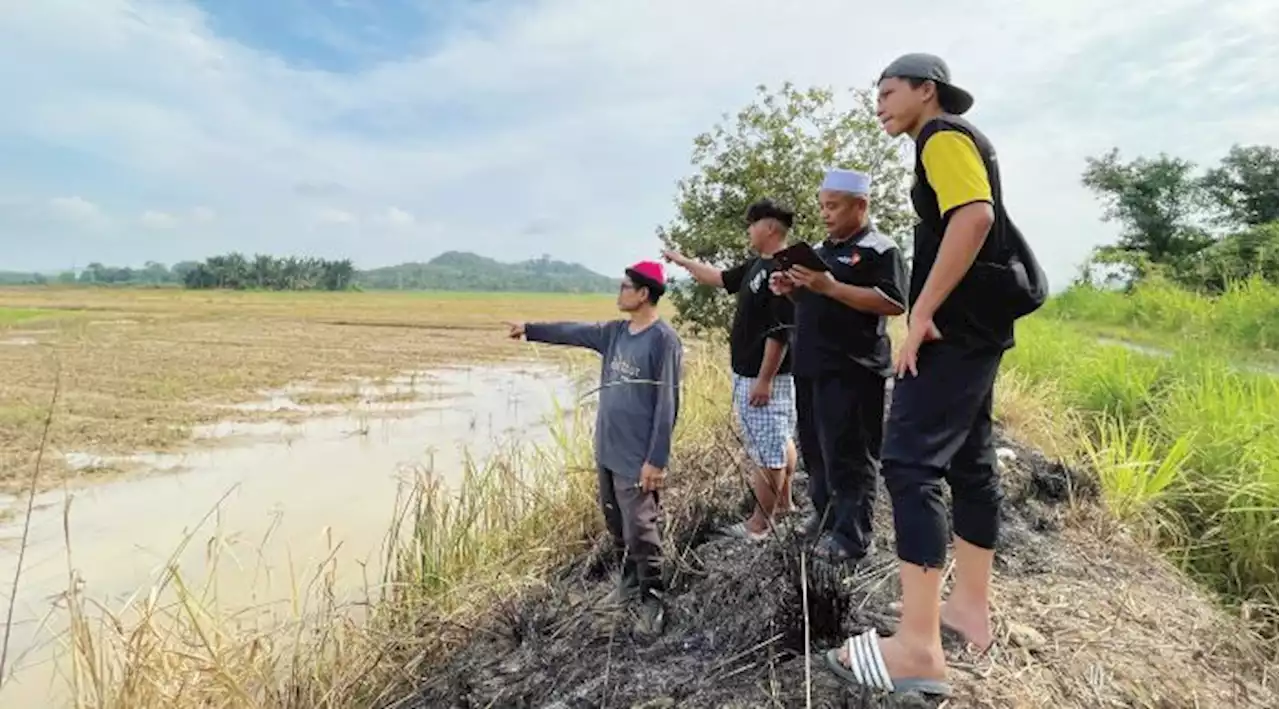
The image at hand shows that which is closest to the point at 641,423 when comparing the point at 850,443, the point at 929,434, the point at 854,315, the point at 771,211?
the point at 850,443

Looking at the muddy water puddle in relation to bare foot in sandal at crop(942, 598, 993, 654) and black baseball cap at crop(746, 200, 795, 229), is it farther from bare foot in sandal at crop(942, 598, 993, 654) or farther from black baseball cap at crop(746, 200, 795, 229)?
bare foot in sandal at crop(942, 598, 993, 654)

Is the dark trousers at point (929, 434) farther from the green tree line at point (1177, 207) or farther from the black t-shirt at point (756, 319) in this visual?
the green tree line at point (1177, 207)

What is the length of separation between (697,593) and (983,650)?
1087 millimetres

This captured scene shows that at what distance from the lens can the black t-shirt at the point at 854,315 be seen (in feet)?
10.0

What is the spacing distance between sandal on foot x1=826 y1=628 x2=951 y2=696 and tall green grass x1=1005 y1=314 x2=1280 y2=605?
8.37ft

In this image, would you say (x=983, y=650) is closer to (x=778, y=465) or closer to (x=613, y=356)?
(x=778, y=465)

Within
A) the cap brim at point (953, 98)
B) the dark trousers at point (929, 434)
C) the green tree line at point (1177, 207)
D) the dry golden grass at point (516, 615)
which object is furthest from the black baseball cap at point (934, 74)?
the green tree line at point (1177, 207)

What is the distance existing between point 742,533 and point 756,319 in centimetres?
92

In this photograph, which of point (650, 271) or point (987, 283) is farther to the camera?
point (650, 271)

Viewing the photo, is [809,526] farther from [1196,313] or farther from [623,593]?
[1196,313]

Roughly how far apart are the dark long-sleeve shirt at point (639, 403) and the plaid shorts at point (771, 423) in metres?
0.48

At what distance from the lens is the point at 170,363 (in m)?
16.1

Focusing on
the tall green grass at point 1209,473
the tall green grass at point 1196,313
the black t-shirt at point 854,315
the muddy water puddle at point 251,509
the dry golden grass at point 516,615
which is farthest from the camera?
the tall green grass at point 1196,313

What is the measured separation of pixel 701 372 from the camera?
304 inches
